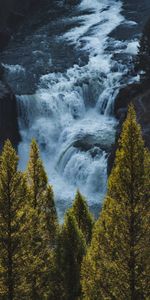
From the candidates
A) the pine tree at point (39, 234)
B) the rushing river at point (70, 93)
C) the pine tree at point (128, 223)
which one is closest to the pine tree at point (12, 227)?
the pine tree at point (39, 234)

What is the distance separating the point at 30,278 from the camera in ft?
96.3

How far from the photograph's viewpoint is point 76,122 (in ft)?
239

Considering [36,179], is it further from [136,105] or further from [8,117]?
[8,117]

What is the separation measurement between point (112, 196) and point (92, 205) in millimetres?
33825

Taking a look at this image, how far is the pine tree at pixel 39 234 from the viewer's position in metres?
29.4

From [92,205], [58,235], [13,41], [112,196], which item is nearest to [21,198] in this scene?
[112,196]

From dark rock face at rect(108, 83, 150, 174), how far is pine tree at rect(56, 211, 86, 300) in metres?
22.6

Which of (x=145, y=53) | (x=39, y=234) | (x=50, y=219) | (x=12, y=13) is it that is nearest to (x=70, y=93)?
(x=145, y=53)

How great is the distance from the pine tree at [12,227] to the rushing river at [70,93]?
30.2 metres

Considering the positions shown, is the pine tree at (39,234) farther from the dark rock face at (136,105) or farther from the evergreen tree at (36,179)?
the dark rock face at (136,105)

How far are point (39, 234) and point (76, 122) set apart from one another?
142 ft

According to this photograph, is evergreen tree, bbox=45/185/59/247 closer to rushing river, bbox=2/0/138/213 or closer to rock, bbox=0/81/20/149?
rushing river, bbox=2/0/138/213

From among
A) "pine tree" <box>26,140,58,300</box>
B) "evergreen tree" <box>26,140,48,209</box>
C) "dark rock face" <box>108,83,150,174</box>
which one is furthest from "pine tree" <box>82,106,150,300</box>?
"dark rock face" <box>108,83,150,174</box>

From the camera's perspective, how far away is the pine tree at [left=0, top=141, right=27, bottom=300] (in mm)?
25656
